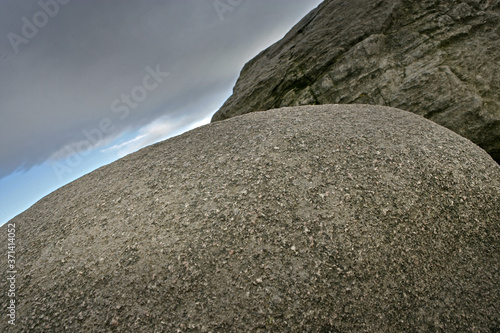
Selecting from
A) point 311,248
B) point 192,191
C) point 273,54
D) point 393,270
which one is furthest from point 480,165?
point 273,54

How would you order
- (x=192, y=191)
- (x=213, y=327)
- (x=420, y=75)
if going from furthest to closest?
(x=420, y=75) < (x=192, y=191) < (x=213, y=327)

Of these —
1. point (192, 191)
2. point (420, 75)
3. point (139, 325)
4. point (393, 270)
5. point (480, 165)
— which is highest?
point (192, 191)

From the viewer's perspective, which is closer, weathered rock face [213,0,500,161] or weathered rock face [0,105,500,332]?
weathered rock face [0,105,500,332]

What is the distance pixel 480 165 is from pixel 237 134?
252 centimetres

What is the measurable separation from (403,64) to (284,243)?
419cm

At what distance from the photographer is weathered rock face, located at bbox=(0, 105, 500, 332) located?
6.59ft

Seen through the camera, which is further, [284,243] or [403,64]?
[403,64]

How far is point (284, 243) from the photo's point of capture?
2168mm

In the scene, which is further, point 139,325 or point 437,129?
point 437,129

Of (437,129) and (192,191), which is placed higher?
(192,191)

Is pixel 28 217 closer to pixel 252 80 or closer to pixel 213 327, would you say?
pixel 213 327

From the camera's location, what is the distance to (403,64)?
4.86 meters

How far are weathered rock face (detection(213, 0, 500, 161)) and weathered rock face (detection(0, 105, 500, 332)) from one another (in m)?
1.42

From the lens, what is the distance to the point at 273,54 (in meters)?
7.43
